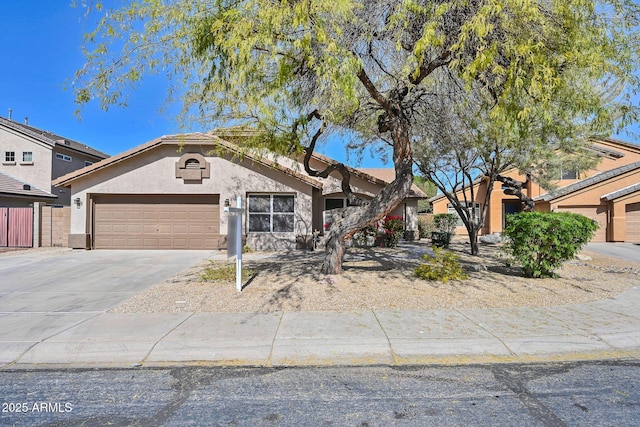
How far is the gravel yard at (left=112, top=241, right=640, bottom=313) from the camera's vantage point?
6.32 m

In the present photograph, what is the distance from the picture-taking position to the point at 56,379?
3.83 m

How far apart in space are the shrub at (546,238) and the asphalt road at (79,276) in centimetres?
876

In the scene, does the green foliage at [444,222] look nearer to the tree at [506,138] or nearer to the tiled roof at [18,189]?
the tree at [506,138]

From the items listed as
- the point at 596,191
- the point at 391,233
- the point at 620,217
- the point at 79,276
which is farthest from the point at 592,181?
the point at 79,276

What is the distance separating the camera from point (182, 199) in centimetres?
1530

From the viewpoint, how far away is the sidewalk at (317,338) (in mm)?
4324

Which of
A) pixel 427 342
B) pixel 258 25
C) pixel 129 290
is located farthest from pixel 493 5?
pixel 129 290

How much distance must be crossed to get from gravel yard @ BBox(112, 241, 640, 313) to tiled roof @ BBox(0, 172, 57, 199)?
15238 millimetres

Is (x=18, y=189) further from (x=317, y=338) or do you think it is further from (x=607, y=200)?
(x=607, y=200)

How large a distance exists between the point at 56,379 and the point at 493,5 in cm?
770

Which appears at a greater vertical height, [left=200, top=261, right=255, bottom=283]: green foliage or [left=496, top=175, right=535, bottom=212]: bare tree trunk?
[left=496, top=175, right=535, bottom=212]: bare tree trunk

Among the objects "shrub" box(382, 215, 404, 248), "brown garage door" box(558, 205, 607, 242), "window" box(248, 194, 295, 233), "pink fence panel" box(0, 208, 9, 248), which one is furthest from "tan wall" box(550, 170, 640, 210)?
"pink fence panel" box(0, 208, 9, 248)

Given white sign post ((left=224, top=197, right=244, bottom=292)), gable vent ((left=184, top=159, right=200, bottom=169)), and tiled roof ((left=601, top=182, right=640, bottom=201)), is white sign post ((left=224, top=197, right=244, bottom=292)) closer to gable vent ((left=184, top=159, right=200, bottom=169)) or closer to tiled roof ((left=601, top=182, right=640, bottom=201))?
gable vent ((left=184, top=159, right=200, bottom=169))

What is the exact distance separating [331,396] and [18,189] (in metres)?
23.2
